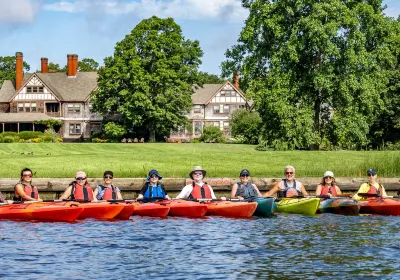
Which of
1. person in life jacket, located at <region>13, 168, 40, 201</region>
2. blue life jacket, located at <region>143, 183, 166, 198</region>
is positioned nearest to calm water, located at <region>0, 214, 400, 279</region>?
person in life jacket, located at <region>13, 168, 40, 201</region>

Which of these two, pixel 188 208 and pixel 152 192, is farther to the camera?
pixel 152 192

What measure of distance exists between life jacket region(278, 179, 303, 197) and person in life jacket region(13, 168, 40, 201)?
698cm

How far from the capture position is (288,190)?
78.0 feet

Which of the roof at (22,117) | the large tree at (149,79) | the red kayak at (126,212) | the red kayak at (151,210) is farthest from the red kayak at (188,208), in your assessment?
the roof at (22,117)

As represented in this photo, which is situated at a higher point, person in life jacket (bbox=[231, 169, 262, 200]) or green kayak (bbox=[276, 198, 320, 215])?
person in life jacket (bbox=[231, 169, 262, 200])

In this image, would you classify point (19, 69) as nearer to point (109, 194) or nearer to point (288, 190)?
point (109, 194)

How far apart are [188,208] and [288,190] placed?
11.1ft

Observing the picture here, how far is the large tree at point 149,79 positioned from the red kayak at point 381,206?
154 ft

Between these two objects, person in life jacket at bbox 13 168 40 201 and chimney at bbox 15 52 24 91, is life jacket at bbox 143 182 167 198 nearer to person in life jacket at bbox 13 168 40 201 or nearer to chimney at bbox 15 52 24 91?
person in life jacket at bbox 13 168 40 201

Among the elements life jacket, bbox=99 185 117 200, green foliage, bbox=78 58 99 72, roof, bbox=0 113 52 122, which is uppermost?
green foliage, bbox=78 58 99 72

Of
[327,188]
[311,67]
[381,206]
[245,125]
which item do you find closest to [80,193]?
[327,188]

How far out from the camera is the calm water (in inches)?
560

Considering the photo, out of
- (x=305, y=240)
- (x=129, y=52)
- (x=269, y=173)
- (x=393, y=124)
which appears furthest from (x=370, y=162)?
(x=129, y=52)

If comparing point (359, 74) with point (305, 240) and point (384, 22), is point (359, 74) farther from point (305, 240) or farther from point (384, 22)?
point (305, 240)
